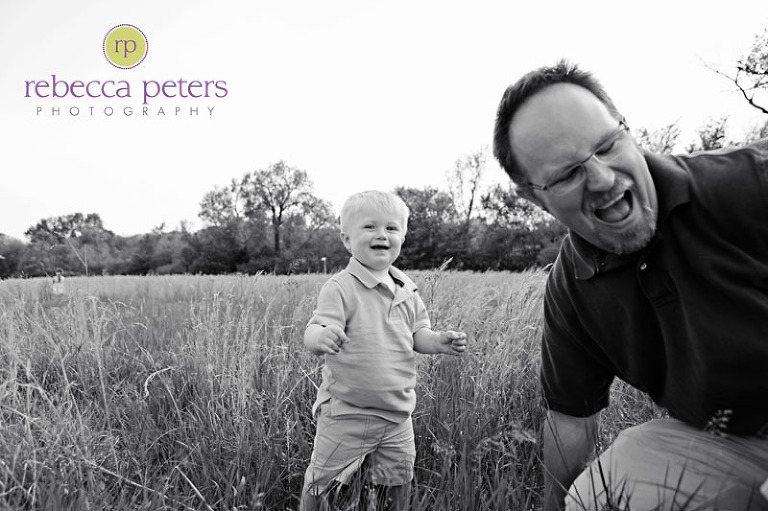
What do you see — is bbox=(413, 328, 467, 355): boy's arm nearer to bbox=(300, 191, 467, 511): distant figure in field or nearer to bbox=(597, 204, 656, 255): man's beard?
bbox=(300, 191, 467, 511): distant figure in field

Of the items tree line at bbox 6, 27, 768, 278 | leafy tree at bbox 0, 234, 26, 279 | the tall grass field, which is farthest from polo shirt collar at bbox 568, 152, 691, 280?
tree line at bbox 6, 27, 768, 278

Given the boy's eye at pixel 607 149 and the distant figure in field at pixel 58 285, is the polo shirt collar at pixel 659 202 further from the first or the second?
the distant figure in field at pixel 58 285

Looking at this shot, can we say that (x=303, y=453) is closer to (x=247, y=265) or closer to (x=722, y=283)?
(x=722, y=283)

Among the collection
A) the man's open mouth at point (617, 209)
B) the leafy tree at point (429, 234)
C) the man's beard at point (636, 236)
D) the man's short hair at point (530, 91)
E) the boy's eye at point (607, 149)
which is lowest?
the man's beard at point (636, 236)

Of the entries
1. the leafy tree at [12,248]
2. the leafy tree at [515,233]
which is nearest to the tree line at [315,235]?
the leafy tree at [515,233]

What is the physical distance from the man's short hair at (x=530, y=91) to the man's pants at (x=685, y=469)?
101 centimetres

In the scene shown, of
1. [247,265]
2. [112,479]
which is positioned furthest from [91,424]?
[247,265]

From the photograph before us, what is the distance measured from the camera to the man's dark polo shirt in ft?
4.51

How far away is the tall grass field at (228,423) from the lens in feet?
5.34

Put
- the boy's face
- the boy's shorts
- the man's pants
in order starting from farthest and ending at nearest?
the boy's face < the boy's shorts < the man's pants

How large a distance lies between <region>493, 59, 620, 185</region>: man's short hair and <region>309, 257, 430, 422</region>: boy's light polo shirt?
0.70 metres

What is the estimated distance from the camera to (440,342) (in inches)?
73.3

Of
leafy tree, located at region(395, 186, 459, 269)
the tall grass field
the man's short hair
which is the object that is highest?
leafy tree, located at region(395, 186, 459, 269)

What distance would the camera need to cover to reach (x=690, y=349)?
4.73ft
